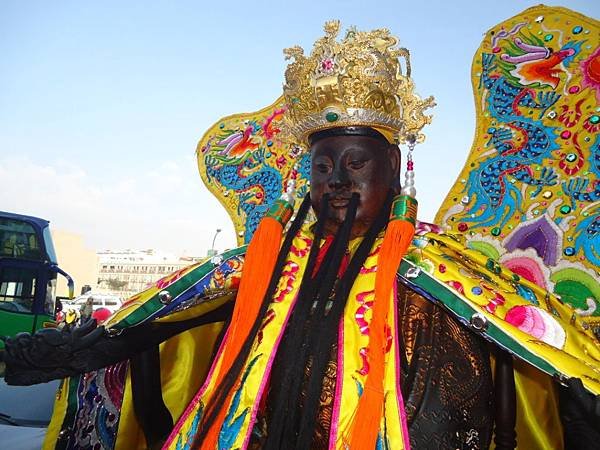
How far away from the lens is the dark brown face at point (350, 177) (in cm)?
193

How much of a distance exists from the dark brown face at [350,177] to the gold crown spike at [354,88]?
0.30ft

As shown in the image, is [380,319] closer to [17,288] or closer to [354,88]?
[354,88]

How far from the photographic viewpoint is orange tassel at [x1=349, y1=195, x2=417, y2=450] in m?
1.56

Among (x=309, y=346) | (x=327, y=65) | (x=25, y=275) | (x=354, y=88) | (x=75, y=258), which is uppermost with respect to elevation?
(x=75, y=258)

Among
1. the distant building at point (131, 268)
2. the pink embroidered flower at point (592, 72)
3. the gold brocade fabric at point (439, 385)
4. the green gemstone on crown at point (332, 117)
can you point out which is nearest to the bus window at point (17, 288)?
the gold brocade fabric at point (439, 385)

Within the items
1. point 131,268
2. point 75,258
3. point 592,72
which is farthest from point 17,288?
point 131,268

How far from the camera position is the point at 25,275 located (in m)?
8.65

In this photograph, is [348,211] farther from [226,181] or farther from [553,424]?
[226,181]

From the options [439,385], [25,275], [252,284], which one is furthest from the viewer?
[25,275]

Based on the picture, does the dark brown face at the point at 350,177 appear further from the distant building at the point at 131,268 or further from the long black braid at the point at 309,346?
the distant building at the point at 131,268

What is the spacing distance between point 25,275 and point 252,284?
7.90 meters

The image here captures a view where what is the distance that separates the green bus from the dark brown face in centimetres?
729

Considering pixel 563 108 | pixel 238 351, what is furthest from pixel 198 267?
pixel 563 108

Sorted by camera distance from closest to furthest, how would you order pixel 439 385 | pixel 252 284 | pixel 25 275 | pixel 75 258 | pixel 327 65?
pixel 439 385
pixel 252 284
pixel 327 65
pixel 25 275
pixel 75 258
